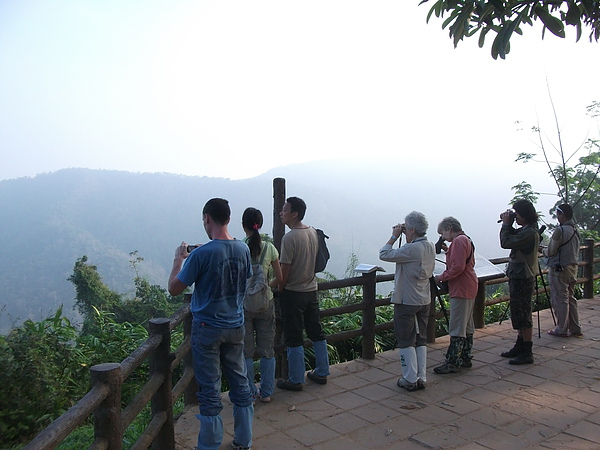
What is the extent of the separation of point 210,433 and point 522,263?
10.9 ft

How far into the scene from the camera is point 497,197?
11394 cm

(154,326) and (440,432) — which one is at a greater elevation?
(154,326)

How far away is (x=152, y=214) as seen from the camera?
11688cm

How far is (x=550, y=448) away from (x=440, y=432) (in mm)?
664

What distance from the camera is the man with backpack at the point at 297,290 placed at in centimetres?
392

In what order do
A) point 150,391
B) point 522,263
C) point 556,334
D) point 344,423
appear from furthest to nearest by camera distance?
point 556,334, point 522,263, point 344,423, point 150,391

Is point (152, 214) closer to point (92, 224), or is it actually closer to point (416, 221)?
point (92, 224)

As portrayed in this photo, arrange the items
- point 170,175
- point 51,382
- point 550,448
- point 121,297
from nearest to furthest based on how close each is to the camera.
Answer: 1. point 550,448
2. point 51,382
3. point 121,297
4. point 170,175

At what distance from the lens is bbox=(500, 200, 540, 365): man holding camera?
464cm

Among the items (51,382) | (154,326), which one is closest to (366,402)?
(154,326)

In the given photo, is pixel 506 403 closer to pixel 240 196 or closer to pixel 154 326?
pixel 154 326

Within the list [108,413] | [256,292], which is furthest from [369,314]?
[108,413]

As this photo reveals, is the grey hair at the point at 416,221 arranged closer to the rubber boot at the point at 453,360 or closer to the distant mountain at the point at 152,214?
the rubber boot at the point at 453,360

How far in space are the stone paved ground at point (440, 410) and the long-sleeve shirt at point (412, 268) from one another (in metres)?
0.79
